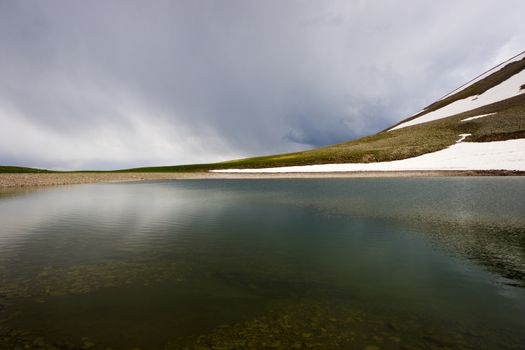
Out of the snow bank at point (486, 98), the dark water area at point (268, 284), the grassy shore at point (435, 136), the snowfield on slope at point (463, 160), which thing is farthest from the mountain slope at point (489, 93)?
the dark water area at point (268, 284)

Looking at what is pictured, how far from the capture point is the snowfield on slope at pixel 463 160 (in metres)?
63.5

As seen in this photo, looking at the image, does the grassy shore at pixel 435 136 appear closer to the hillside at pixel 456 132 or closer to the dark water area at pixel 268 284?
the hillside at pixel 456 132

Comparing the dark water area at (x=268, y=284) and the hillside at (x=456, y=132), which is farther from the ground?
the hillside at (x=456, y=132)

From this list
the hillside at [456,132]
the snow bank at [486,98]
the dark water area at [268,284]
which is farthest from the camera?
the snow bank at [486,98]

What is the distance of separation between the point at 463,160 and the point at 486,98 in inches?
3366

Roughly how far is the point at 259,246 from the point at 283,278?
14.7 ft

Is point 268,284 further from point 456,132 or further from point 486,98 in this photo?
point 486,98

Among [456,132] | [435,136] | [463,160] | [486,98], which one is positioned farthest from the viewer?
[486,98]

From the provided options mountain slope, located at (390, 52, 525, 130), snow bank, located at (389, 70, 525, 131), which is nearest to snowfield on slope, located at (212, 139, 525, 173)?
snow bank, located at (389, 70, 525, 131)

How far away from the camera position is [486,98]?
427 ft

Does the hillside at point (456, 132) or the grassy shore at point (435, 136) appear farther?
the hillside at point (456, 132)

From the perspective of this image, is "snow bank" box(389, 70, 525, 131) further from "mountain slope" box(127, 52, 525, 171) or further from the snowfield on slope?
the snowfield on slope

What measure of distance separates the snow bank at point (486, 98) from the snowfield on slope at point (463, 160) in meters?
57.3

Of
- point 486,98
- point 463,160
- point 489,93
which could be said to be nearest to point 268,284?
point 463,160
